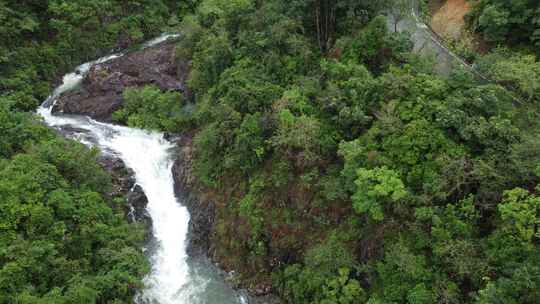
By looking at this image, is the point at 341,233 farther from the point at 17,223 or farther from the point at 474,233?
the point at 17,223

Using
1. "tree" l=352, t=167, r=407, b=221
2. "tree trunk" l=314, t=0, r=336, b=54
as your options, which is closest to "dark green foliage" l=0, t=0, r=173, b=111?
"tree trunk" l=314, t=0, r=336, b=54

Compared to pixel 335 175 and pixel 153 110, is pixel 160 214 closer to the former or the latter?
pixel 153 110

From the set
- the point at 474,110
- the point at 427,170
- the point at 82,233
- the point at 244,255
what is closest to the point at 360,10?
the point at 474,110

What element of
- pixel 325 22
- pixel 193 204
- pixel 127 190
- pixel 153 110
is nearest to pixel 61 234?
pixel 127 190

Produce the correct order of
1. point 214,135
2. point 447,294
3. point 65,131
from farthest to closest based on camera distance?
1. point 65,131
2. point 214,135
3. point 447,294

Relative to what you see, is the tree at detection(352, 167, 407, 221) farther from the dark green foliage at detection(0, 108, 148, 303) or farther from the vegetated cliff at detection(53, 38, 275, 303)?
the dark green foliage at detection(0, 108, 148, 303)
